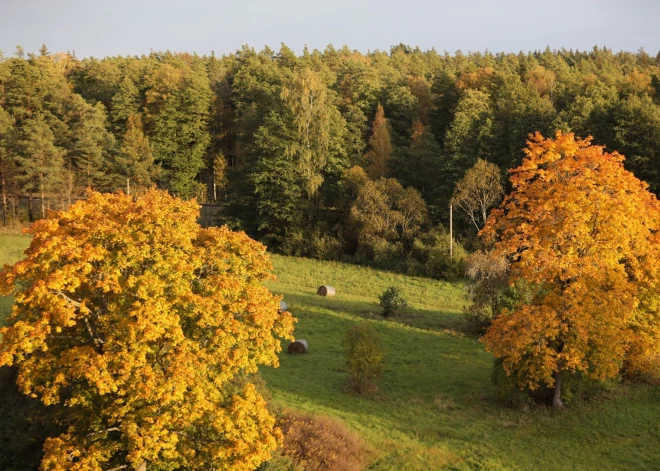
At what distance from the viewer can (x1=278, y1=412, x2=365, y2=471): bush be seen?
63.8ft

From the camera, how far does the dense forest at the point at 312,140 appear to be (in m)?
61.2

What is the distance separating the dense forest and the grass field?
1960cm

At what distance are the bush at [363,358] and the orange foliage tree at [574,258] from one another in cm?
588

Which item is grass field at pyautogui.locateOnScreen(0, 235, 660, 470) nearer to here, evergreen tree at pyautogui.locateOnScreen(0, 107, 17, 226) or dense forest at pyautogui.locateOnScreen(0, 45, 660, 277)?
dense forest at pyautogui.locateOnScreen(0, 45, 660, 277)

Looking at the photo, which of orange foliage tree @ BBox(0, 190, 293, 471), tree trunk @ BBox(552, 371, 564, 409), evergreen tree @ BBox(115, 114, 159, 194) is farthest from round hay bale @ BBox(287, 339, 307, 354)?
evergreen tree @ BBox(115, 114, 159, 194)

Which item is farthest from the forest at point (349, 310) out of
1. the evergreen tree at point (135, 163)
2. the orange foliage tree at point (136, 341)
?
the evergreen tree at point (135, 163)

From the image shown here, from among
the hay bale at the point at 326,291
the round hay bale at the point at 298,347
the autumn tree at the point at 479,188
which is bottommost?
the round hay bale at the point at 298,347

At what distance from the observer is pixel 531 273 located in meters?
24.2

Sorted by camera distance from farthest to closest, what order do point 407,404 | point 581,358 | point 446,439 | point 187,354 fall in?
point 407,404 → point 581,358 → point 446,439 → point 187,354

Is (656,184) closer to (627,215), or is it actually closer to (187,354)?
(627,215)

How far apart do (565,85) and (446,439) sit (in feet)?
213

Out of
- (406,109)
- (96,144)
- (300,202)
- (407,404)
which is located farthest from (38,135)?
(407,404)

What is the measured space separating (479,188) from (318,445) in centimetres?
4359

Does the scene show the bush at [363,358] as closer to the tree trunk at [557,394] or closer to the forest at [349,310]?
the forest at [349,310]
